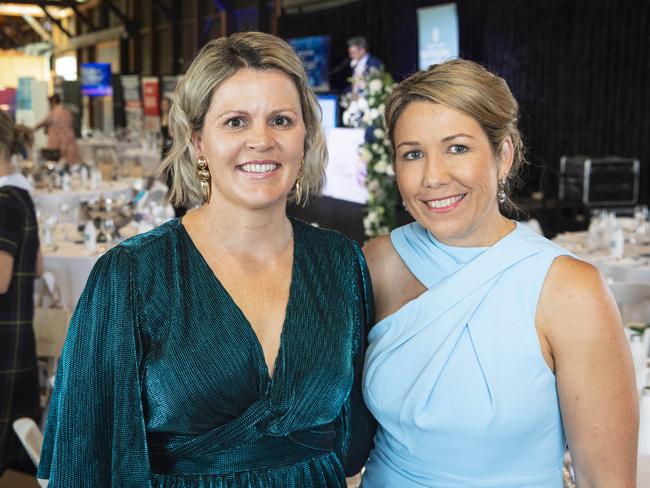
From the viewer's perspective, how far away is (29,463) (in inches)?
148

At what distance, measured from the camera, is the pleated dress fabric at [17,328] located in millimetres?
3451

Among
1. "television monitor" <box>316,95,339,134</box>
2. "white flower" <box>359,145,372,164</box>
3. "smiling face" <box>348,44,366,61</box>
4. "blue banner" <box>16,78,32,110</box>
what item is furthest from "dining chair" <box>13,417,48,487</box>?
"blue banner" <box>16,78,32,110</box>

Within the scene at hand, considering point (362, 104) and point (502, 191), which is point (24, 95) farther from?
point (502, 191)

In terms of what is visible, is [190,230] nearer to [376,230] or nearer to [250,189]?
[250,189]

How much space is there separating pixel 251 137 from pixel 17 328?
7.74 feet

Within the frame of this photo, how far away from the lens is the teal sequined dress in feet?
4.82

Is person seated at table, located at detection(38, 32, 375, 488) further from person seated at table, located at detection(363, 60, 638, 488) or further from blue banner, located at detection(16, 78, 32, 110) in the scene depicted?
blue banner, located at detection(16, 78, 32, 110)

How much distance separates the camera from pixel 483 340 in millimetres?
1654

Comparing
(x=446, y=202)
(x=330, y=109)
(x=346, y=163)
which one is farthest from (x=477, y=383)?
(x=330, y=109)

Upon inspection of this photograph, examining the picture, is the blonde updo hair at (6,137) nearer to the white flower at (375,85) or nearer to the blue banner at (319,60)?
the white flower at (375,85)

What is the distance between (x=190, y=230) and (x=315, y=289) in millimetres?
271

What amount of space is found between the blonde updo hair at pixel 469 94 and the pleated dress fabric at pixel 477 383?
22 cm

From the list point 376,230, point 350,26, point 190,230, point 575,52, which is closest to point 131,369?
point 190,230

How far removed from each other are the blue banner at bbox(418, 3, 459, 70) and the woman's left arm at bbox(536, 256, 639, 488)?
972 cm
